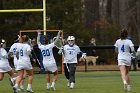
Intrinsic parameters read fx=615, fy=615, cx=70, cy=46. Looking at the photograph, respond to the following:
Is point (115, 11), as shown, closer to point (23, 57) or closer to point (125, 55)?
point (125, 55)

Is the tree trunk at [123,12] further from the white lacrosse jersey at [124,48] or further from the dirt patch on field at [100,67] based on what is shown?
the white lacrosse jersey at [124,48]

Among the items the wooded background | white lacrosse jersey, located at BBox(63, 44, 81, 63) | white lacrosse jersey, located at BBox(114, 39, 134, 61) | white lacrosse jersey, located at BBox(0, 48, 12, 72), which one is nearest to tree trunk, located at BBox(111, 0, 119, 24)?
the wooded background

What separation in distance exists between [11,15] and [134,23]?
65.2 feet

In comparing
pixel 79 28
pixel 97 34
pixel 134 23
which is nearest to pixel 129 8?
pixel 134 23

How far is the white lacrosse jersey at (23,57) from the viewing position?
71.2 feet

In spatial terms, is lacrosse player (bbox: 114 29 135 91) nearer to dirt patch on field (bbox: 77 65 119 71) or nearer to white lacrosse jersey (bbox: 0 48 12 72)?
white lacrosse jersey (bbox: 0 48 12 72)

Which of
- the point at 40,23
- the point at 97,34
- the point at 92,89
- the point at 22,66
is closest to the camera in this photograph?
the point at 22,66

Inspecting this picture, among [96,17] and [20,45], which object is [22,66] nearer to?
[20,45]

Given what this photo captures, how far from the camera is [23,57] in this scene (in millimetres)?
21828

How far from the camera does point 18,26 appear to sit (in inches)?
1767

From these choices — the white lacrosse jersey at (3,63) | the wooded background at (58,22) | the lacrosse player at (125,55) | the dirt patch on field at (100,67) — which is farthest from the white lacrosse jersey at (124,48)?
the wooded background at (58,22)

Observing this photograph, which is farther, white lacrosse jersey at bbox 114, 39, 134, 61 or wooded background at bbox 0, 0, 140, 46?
wooded background at bbox 0, 0, 140, 46

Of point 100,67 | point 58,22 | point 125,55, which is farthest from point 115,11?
point 125,55

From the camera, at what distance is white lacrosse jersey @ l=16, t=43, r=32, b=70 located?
854 inches
